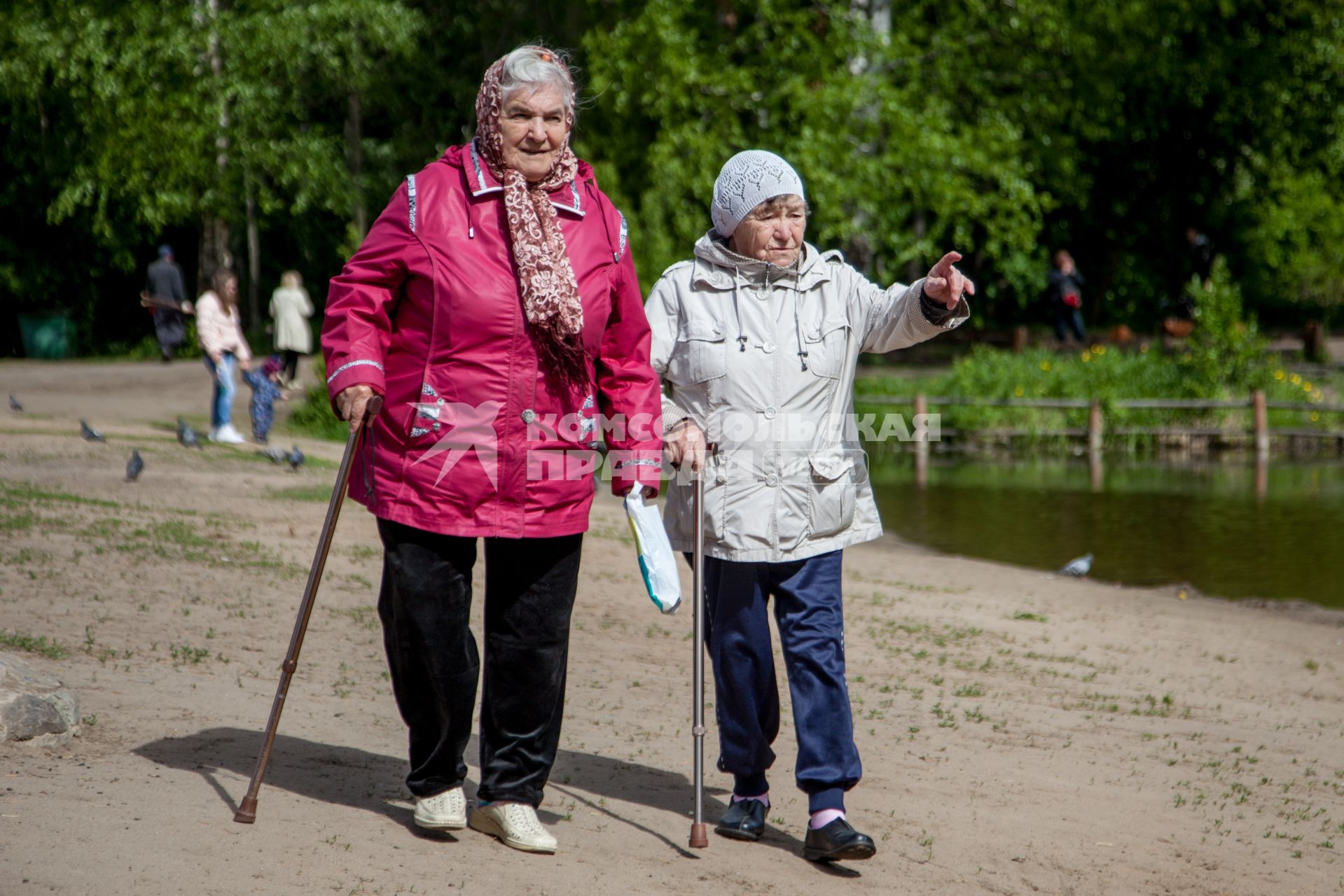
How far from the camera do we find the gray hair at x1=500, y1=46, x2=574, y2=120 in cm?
363

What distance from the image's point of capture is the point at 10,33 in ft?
82.2

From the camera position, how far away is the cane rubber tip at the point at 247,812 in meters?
3.73

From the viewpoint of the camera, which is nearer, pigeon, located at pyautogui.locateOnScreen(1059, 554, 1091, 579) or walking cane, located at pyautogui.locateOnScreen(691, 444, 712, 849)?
walking cane, located at pyautogui.locateOnScreen(691, 444, 712, 849)

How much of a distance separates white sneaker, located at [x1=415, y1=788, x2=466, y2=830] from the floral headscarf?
1113mm

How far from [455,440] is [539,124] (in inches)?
32.0

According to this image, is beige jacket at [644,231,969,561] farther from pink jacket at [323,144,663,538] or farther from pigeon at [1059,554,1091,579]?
pigeon at [1059,554,1091,579]

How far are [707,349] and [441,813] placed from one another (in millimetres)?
1430

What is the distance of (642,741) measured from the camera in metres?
5.12

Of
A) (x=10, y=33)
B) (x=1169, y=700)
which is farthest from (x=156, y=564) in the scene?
(x=10, y=33)

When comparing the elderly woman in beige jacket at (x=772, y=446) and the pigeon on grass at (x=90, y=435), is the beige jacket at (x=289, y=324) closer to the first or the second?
the pigeon on grass at (x=90, y=435)

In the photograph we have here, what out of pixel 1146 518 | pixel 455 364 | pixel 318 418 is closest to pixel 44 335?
pixel 318 418

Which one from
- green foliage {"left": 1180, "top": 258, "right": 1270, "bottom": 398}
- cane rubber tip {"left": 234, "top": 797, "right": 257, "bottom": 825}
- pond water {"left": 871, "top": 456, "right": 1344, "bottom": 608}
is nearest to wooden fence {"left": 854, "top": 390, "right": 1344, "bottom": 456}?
green foliage {"left": 1180, "top": 258, "right": 1270, "bottom": 398}

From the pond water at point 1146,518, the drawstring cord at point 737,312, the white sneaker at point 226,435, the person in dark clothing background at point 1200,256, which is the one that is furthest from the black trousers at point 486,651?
the person in dark clothing background at point 1200,256

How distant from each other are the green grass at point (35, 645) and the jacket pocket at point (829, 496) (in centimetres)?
294
